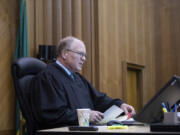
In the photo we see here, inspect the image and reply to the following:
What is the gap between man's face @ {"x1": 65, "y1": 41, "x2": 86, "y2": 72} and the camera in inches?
125

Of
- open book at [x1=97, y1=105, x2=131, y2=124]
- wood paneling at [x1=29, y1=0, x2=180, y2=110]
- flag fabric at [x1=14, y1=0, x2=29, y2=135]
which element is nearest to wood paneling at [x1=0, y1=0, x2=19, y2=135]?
flag fabric at [x1=14, y1=0, x2=29, y2=135]

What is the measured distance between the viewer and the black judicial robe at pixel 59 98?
2.58 metres

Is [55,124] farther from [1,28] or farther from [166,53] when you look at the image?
[166,53]

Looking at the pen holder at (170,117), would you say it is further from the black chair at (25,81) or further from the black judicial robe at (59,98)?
the black chair at (25,81)

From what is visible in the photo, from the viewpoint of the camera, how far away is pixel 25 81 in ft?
8.95

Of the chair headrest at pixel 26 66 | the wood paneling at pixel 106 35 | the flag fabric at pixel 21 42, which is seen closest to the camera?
the chair headrest at pixel 26 66

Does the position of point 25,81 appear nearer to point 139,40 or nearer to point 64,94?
point 64,94

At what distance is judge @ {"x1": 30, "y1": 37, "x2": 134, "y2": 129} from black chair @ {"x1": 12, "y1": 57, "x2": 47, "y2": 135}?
6 centimetres

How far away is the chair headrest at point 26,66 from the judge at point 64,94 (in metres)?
0.07

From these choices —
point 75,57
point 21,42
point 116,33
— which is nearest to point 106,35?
point 116,33

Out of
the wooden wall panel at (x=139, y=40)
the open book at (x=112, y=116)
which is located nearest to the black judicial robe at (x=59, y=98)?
the open book at (x=112, y=116)

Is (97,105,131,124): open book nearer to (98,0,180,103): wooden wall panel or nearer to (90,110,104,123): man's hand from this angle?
(90,110,104,123): man's hand

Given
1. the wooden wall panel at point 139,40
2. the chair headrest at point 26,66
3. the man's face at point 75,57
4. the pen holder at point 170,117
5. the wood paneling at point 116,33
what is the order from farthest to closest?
the wooden wall panel at point 139,40, the wood paneling at point 116,33, the man's face at point 75,57, the chair headrest at point 26,66, the pen holder at point 170,117

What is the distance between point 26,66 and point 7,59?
7.16 feet
